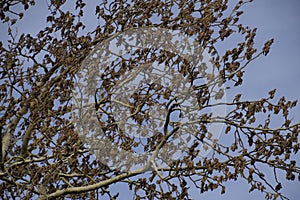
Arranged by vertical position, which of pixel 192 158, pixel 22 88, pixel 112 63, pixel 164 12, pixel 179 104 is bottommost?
pixel 192 158

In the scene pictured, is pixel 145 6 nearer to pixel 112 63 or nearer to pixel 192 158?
pixel 112 63

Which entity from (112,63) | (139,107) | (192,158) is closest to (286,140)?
(192,158)

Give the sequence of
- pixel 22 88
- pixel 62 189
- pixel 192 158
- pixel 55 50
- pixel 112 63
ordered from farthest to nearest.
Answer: pixel 55 50, pixel 22 88, pixel 62 189, pixel 112 63, pixel 192 158

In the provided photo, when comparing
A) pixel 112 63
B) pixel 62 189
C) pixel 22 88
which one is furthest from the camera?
pixel 22 88

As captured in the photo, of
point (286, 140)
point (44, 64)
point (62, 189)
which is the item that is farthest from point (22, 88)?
point (286, 140)

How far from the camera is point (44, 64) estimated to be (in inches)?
350

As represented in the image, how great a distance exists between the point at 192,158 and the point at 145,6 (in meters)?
3.20

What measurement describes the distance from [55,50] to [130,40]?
183 cm

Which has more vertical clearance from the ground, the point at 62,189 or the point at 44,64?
the point at 44,64

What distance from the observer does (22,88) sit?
314 inches

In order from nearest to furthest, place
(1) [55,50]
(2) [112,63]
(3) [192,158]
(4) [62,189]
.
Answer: (3) [192,158], (2) [112,63], (4) [62,189], (1) [55,50]

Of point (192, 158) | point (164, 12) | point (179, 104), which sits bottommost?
point (192, 158)

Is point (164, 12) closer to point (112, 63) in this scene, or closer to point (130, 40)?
point (130, 40)

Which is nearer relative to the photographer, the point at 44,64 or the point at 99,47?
the point at 99,47
